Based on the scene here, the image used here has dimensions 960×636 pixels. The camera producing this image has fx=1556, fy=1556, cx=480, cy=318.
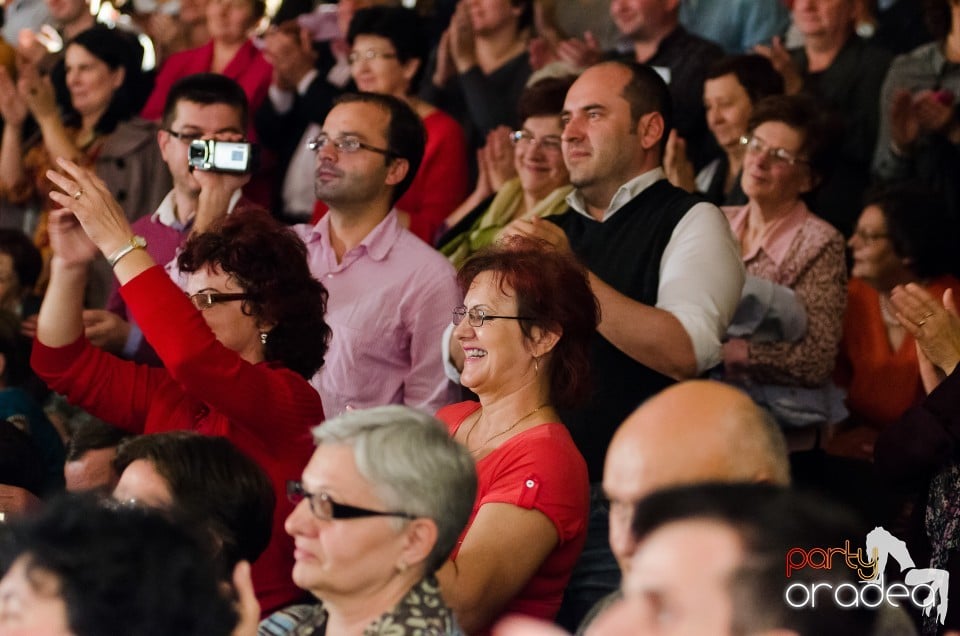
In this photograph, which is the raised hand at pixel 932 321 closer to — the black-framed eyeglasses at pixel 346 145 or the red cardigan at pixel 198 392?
the red cardigan at pixel 198 392

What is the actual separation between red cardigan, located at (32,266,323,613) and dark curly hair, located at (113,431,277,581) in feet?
1.00

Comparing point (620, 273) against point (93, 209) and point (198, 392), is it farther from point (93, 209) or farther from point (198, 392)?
point (93, 209)

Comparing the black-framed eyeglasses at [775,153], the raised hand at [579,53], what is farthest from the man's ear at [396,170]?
the raised hand at [579,53]

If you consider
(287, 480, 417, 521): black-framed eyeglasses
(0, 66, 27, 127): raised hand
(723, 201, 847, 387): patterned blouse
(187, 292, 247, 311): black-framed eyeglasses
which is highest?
(287, 480, 417, 521): black-framed eyeglasses

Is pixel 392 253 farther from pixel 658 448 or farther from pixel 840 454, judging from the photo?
pixel 658 448

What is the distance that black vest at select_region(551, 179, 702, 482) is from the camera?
3.55m

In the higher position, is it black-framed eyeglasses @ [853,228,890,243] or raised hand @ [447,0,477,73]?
raised hand @ [447,0,477,73]

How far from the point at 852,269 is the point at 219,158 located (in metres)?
2.00

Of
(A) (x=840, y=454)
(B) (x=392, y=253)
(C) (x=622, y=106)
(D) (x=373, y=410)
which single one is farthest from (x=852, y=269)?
(D) (x=373, y=410)

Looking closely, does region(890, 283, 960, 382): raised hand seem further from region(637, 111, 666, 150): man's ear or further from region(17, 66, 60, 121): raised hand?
region(17, 66, 60, 121): raised hand

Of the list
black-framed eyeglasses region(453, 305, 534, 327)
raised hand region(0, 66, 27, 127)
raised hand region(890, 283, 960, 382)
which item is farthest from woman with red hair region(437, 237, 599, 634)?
raised hand region(0, 66, 27, 127)

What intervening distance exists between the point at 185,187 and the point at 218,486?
1839 millimetres

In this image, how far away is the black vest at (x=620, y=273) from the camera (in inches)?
140

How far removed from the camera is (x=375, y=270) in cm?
401
